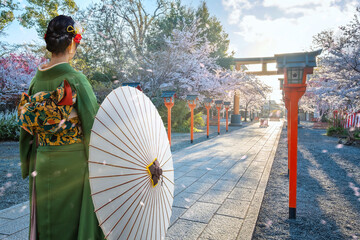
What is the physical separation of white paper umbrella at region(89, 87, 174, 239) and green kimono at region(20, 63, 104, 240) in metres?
0.21

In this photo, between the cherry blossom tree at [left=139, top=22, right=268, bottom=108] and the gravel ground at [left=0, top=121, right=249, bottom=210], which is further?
the cherry blossom tree at [left=139, top=22, right=268, bottom=108]

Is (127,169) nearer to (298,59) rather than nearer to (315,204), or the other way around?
(298,59)

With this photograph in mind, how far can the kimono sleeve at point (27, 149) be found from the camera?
158 centimetres

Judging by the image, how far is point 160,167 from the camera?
1626 millimetres

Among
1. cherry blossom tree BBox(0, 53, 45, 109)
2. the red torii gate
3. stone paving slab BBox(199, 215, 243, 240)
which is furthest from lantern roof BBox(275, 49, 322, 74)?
cherry blossom tree BBox(0, 53, 45, 109)

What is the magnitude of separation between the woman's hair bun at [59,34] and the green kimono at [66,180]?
5.5 inches

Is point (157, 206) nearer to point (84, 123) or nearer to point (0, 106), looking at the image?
point (84, 123)

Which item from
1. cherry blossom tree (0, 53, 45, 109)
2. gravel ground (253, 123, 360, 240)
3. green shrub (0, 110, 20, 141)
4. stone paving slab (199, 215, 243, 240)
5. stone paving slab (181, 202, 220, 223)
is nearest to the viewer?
stone paving slab (199, 215, 243, 240)

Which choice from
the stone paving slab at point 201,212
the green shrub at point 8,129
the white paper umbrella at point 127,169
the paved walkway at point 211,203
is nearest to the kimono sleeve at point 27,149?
the white paper umbrella at point 127,169

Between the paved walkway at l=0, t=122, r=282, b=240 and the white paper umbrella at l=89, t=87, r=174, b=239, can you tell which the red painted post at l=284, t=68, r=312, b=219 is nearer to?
the paved walkway at l=0, t=122, r=282, b=240

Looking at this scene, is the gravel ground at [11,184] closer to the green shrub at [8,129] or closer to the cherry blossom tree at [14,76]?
the green shrub at [8,129]

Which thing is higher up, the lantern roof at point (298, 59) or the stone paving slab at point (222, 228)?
the lantern roof at point (298, 59)

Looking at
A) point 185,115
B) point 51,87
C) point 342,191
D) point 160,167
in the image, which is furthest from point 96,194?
point 185,115

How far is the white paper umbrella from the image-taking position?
1.23 meters
